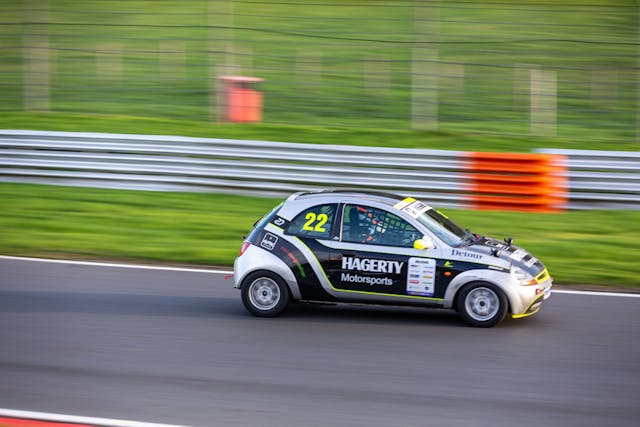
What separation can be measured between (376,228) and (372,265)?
17.0 inches

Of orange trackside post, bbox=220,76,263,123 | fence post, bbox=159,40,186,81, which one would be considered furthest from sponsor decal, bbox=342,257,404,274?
fence post, bbox=159,40,186,81

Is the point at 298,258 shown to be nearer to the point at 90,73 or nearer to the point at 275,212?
the point at 275,212

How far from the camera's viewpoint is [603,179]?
1549cm

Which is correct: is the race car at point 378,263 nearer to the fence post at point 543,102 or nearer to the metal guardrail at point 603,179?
the metal guardrail at point 603,179

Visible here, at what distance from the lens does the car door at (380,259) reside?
9.62m

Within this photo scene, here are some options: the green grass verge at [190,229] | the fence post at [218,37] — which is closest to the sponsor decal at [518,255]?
the green grass verge at [190,229]

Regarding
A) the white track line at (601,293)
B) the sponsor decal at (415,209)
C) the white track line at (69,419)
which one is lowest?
the white track line at (69,419)

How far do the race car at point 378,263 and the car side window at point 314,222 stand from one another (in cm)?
1

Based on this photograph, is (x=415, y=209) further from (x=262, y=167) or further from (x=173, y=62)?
(x=173, y=62)

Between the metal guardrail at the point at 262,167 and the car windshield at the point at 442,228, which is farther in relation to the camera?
the metal guardrail at the point at 262,167

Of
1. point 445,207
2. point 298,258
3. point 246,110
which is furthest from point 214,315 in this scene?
point 246,110

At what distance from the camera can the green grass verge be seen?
42.3 feet

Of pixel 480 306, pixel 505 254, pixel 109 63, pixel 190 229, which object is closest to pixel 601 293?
pixel 505 254

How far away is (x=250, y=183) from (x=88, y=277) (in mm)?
5145
